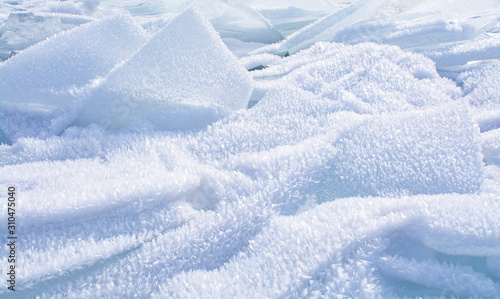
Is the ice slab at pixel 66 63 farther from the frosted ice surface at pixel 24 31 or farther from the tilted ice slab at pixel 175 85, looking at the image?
the frosted ice surface at pixel 24 31

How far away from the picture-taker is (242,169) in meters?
0.69

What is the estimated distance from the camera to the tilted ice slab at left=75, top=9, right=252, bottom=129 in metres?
0.81

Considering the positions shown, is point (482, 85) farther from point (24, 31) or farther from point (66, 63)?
point (24, 31)

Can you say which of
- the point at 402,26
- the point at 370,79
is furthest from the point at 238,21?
the point at 370,79

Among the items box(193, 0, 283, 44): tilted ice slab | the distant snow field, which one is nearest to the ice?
the distant snow field

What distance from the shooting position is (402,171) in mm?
644

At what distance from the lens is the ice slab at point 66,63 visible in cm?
85

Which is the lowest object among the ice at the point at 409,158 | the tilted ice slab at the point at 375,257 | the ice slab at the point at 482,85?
the tilted ice slab at the point at 375,257

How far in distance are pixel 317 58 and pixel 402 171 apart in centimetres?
54

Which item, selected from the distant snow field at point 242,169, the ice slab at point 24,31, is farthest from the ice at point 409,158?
the ice slab at point 24,31

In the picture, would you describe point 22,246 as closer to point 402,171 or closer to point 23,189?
point 23,189

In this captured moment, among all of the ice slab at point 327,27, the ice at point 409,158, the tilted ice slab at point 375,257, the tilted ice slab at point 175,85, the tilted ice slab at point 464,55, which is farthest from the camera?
the ice slab at point 327,27

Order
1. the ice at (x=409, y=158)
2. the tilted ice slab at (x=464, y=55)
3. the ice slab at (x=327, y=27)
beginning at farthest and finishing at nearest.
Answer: the ice slab at (x=327, y=27) → the tilted ice slab at (x=464, y=55) → the ice at (x=409, y=158)

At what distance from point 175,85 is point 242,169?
296mm
